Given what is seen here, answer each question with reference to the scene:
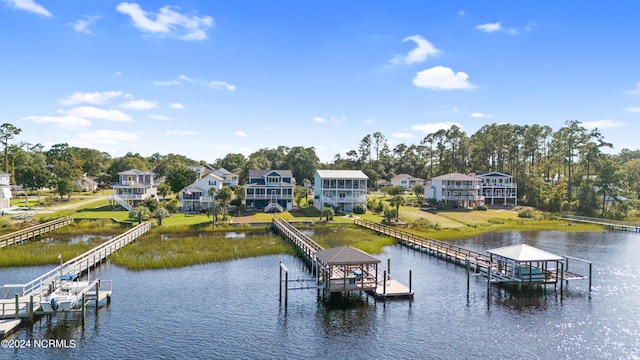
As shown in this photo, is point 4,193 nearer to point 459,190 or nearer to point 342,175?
point 342,175

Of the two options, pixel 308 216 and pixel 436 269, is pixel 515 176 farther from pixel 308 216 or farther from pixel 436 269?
pixel 436 269

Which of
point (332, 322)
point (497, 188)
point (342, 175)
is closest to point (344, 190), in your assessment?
point (342, 175)

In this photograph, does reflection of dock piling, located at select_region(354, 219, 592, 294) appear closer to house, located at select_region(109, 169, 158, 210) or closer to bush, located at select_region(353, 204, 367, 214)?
bush, located at select_region(353, 204, 367, 214)

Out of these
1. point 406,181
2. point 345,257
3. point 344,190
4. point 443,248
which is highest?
point 406,181

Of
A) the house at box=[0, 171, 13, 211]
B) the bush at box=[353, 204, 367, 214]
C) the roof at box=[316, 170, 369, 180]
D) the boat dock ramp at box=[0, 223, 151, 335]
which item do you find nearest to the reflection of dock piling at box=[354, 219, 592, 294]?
the boat dock ramp at box=[0, 223, 151, 335]

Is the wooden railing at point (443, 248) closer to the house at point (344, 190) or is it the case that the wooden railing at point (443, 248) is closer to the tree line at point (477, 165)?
the house at point (344, 190)

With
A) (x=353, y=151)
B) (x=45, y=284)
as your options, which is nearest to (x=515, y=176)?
(x=353, y=151)

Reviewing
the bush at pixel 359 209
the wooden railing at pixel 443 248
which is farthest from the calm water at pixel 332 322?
the bush at pixel 359 209
